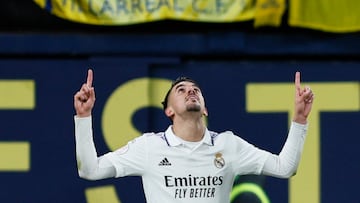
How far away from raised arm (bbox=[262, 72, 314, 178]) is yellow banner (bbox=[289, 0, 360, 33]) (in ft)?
8.04

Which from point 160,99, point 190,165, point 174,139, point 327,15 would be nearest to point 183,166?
point 190,165

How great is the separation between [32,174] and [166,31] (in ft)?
5.04

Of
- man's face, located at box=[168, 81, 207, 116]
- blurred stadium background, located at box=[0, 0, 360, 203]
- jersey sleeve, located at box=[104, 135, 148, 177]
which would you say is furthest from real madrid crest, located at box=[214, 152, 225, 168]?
blurred stadium background, located at box=[0, 0, 360, 203]

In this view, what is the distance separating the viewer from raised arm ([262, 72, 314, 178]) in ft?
17.4

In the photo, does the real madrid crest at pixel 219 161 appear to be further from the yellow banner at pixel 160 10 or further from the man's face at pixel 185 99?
the yellow banner at pixel 160 10

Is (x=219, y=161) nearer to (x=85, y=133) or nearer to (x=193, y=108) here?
(x=193, y=108)

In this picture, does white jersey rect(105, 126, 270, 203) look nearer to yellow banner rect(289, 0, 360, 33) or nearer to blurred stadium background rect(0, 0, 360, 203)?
blurred stadium background rect(0, 0, 360, 203)

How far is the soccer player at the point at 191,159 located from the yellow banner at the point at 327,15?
243 cm

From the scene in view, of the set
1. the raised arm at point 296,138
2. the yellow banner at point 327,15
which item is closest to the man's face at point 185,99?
the raised arm at point 296,138

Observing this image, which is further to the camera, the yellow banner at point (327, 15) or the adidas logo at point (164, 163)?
the yellow banner at point (327, 15)

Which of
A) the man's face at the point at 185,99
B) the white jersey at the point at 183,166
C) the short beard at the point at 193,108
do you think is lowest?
the white jersey at the point at 183,166

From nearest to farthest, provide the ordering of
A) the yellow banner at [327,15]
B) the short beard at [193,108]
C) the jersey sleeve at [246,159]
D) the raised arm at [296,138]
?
the raised arm at [296,138]
the short beard at [193,108]
the jersey sleeve at [246,159]
the yellow banner at [327,15]

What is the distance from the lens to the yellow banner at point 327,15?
782 cm

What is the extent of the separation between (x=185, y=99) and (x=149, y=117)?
2464 millimetres
